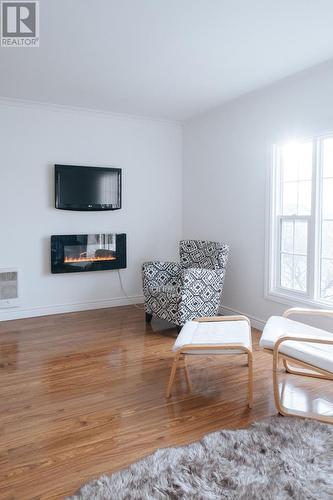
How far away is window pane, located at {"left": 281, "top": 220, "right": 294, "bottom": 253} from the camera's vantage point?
4.00 metres

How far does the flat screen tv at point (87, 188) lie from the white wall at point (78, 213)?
4.7 inches

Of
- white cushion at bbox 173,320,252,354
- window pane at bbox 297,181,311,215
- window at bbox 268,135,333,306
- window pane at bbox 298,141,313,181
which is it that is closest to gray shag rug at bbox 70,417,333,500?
white cushion at bbox 173,320,252,354

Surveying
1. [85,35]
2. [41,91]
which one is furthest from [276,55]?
[41,91]

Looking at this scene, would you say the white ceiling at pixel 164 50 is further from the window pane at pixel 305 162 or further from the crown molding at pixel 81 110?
the window pane at pixel 305 162

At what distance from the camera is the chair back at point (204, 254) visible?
4.43 m

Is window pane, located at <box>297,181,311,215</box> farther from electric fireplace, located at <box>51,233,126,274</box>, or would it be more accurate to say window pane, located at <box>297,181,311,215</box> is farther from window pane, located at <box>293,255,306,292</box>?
electric fireplace, located at <box>51,233,126,274</box>

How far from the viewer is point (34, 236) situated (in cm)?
478

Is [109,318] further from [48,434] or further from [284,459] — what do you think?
[284,459]

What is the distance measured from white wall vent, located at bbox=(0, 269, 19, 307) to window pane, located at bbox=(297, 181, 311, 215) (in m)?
3.34

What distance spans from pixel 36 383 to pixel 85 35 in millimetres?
2672

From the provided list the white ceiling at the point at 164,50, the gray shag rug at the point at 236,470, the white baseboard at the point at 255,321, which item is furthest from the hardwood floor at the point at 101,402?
the white ceiling at the point at 164,50

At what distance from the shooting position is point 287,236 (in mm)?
4055

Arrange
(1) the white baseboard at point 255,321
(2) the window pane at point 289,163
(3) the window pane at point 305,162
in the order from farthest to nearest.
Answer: (1) the white baseboard at point 255,321 < (2) the window pane at point 289,163 < (3) the window pane at point 305,162

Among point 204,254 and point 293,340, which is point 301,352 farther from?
point 204,254
